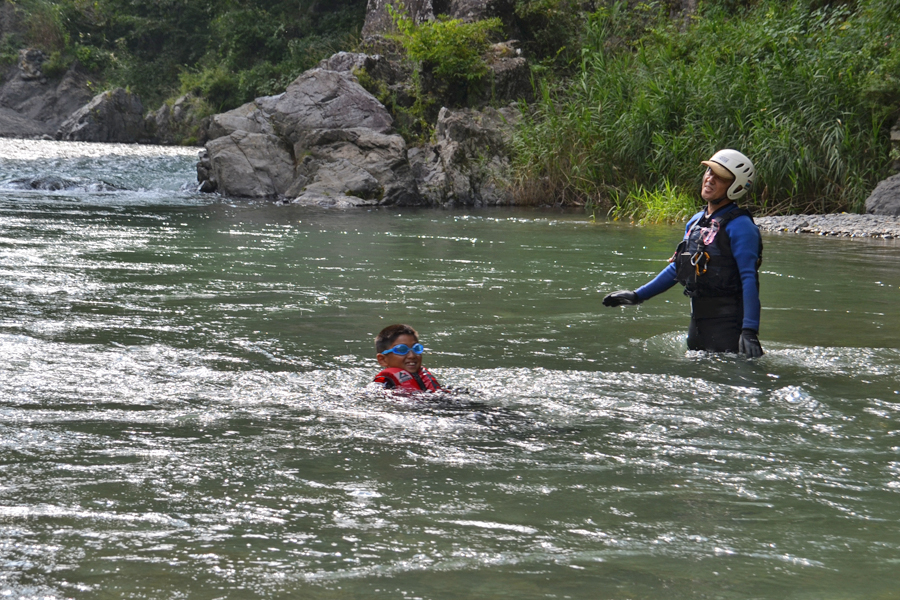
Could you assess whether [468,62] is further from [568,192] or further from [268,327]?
[268,327]

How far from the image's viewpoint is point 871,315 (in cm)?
796

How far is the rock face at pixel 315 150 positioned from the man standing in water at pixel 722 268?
45.9 feet

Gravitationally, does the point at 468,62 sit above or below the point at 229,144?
above

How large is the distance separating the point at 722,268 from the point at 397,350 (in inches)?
91.1

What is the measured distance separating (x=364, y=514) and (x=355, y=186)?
17.1 metres

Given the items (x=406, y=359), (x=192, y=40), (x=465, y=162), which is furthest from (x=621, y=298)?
(x=192, y=40)

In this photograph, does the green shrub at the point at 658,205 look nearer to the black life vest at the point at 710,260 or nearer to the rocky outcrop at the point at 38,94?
the black life vest at the point at 710,260

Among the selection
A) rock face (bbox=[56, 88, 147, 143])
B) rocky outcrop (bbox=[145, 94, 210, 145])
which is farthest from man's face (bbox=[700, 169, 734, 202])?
rock face (bbox=[56, 88, 147, 143])

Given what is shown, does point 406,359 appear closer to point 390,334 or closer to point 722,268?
point 390,334

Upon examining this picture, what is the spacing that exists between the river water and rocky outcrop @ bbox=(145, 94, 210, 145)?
27.8 m

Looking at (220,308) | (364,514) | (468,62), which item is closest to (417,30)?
(468,62)

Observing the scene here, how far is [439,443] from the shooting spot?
442 cm

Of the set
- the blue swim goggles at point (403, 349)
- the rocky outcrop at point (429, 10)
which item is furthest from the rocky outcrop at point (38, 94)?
the blue swim goggles at point (403, 349)

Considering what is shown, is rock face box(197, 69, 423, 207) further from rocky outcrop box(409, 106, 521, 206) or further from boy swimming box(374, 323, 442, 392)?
boy swimming box(374, 323, 442, 392)
